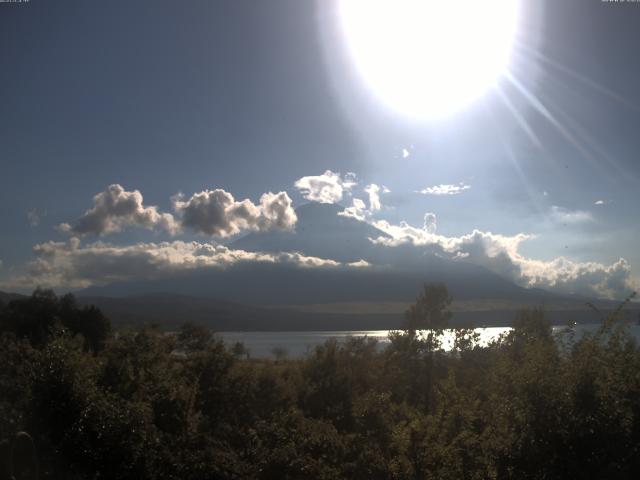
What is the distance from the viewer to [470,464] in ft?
36.6

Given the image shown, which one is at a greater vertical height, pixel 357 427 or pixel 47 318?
pixel 47 318

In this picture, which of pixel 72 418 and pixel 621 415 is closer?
pixel 621 415

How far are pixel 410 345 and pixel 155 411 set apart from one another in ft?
60.1

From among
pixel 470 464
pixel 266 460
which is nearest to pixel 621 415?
pixel 470 464

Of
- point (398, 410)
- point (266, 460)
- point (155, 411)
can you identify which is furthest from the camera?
point (398, 410)

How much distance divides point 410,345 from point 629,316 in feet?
63.2

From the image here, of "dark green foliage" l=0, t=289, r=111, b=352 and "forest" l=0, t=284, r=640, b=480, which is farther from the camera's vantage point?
"dark green foliage" l=0, t=289, r=111, b=352

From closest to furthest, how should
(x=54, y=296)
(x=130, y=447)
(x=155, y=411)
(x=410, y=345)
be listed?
(x=130, y=447) < (x=155, y=411) < (x=410, y=345) < (x=54, y=296)

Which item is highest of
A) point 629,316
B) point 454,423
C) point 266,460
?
point 629,316

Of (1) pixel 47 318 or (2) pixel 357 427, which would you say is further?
(1) pixel 47 318

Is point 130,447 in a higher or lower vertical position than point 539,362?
lower

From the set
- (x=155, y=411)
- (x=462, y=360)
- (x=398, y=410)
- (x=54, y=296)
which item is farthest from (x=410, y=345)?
(x=54, y=296)

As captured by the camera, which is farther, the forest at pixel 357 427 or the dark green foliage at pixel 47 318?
the dark green foliage at pixel 47 318

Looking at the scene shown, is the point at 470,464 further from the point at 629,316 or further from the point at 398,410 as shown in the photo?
the point at 398,410
